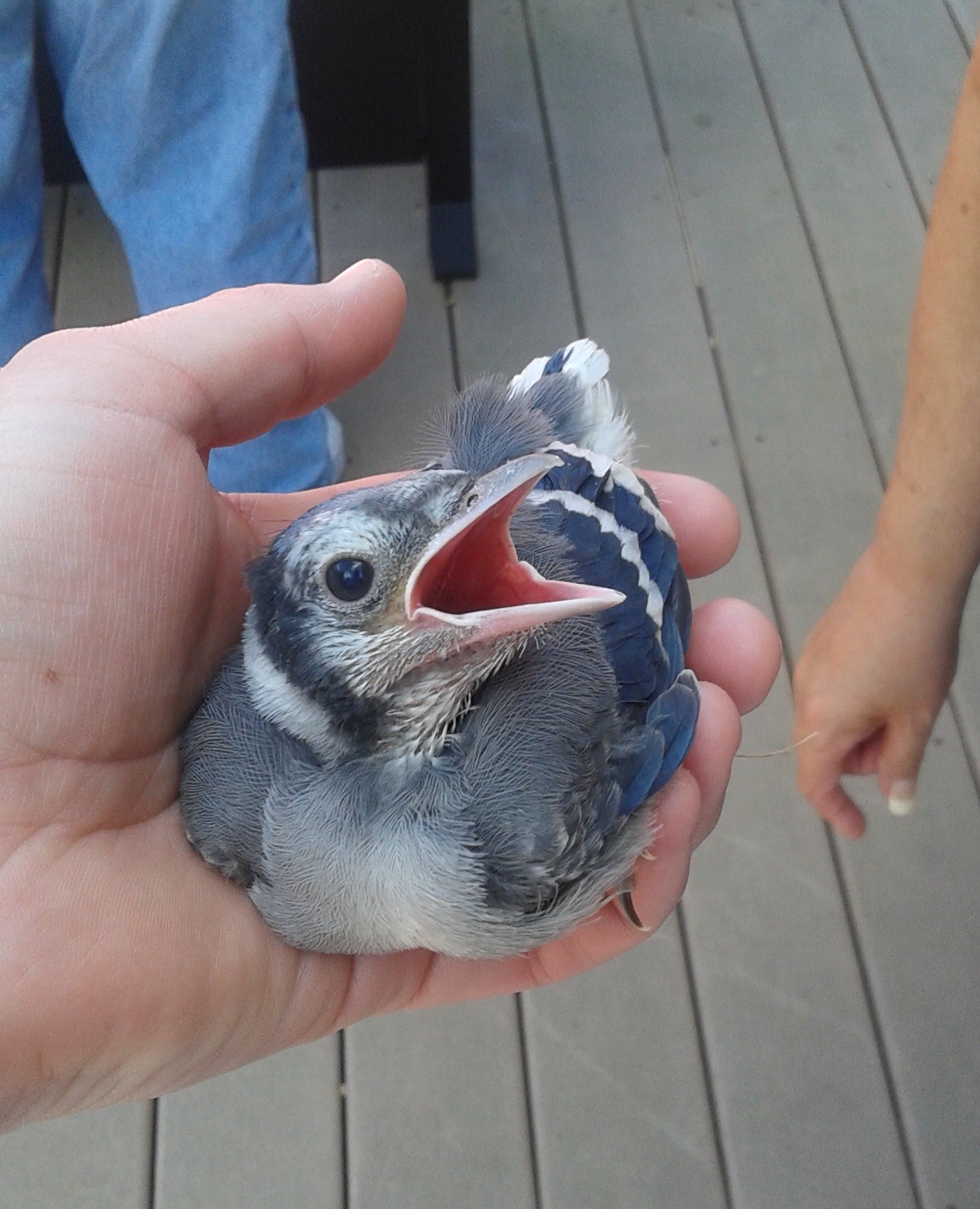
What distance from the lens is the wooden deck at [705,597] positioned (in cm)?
151

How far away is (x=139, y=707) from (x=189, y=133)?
3.42 ft

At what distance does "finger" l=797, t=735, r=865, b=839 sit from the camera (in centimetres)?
144

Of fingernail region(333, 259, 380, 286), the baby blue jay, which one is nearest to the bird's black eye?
the baby blue jay

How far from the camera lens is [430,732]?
0.96 m

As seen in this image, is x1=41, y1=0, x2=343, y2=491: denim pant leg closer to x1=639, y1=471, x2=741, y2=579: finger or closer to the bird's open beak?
x1=639, y1=471, x2=741, y2=579: finger

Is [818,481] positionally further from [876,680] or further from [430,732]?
[430,732]

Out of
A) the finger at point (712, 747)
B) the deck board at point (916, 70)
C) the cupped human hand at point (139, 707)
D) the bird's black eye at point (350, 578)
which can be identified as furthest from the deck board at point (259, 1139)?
the deck board at point (916, 70)

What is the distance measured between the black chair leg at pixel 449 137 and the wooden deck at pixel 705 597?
0.24 feet

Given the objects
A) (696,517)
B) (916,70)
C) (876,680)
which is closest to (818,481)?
(696,517)

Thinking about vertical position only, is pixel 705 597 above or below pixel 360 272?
below

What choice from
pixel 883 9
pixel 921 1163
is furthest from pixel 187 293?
pixel 883 9

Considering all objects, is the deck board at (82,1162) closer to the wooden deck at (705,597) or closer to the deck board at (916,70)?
the wooden deck at (705,597)

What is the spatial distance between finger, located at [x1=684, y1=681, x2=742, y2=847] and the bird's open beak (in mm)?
299

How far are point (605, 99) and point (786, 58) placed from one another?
1.47 feet
